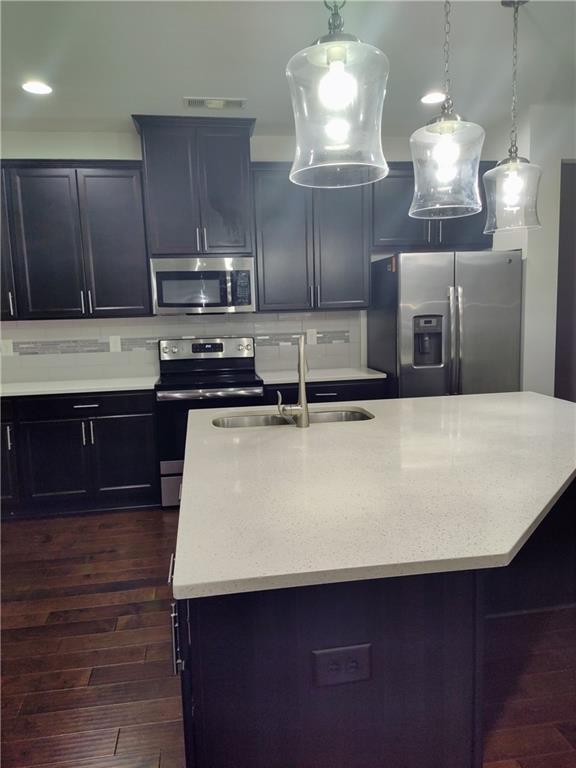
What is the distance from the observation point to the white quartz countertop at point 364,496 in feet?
3.01

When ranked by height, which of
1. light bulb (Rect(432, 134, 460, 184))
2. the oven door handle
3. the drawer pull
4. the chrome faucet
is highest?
light bulb (Rect(432, 134, 460, 184))

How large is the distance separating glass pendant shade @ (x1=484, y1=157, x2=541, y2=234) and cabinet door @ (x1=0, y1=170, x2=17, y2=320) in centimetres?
301

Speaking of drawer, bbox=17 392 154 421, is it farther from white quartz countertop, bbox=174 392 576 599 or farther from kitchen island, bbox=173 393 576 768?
kitchen island, bbox=173 393 576 768

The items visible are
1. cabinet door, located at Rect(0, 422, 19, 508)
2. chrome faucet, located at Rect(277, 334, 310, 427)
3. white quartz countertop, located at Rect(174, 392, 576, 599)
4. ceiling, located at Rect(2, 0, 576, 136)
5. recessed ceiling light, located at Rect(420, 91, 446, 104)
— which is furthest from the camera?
cabinet door, located at Rect(0, 422, 19, 508)

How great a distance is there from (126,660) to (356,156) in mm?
1948

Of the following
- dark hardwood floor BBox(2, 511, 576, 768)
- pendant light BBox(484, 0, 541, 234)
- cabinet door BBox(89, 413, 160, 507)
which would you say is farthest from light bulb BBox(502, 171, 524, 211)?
cabinet door BBox(89, 413, 160, 507)

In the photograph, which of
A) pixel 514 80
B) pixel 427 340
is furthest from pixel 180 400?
pixel 514 80

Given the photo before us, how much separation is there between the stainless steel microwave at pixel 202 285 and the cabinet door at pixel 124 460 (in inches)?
32.5

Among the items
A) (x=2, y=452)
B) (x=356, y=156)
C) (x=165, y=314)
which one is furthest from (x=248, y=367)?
(x=356, y=156)

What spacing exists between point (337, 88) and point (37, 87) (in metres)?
2.46

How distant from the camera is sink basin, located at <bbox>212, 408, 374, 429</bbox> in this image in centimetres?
227

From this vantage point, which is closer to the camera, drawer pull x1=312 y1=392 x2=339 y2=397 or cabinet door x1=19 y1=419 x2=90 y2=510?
cabinet door x1=19 y1=419 x2=90 y2=510

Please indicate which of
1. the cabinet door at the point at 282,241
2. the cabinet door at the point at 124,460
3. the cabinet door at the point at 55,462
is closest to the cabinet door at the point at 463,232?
the cabinet door at the point at 282,241

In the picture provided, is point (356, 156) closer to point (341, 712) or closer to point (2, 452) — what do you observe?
point (341, 712)
